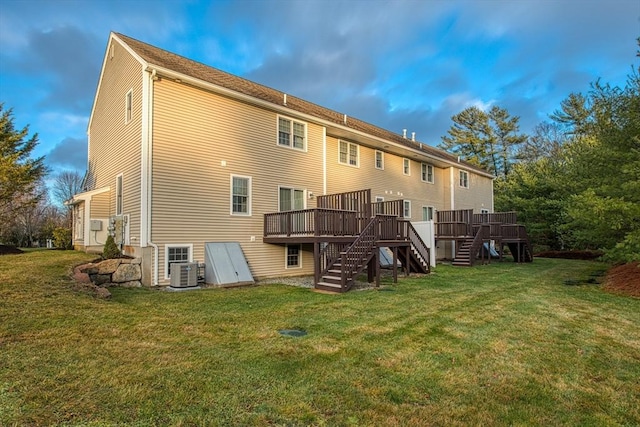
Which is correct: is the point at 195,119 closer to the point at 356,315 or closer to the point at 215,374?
the point at 356,315

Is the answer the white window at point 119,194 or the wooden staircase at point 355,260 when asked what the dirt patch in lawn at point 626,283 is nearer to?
the wooden staircase at point 355,260

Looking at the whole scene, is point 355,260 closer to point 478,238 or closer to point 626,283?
point 626,283

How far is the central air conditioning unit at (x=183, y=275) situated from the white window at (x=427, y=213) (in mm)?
14285

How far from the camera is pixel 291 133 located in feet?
44.0

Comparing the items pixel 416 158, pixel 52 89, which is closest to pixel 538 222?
pixel 416 158

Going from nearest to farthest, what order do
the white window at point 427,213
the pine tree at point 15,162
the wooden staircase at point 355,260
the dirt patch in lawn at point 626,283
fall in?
the dirt patch in lawn at point 626,283, the wooden staircase at point 355,260, the pine tree at point 15,162, the white window at point 427,213

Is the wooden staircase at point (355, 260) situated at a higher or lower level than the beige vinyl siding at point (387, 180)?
lower

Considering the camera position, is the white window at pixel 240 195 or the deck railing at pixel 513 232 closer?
the white window at pixel 240 195

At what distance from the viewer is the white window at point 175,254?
10.1m

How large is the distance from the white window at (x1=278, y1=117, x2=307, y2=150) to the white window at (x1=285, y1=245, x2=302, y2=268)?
3.84 meters

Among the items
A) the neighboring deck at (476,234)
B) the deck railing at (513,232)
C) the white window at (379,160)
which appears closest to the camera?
the neighboring deck at (476,234)

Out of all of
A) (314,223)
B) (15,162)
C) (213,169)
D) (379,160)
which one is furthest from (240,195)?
(15,162)

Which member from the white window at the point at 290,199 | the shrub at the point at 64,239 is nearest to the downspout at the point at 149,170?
the white window at the point at 290,199

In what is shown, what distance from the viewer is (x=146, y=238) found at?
9.82 meters
